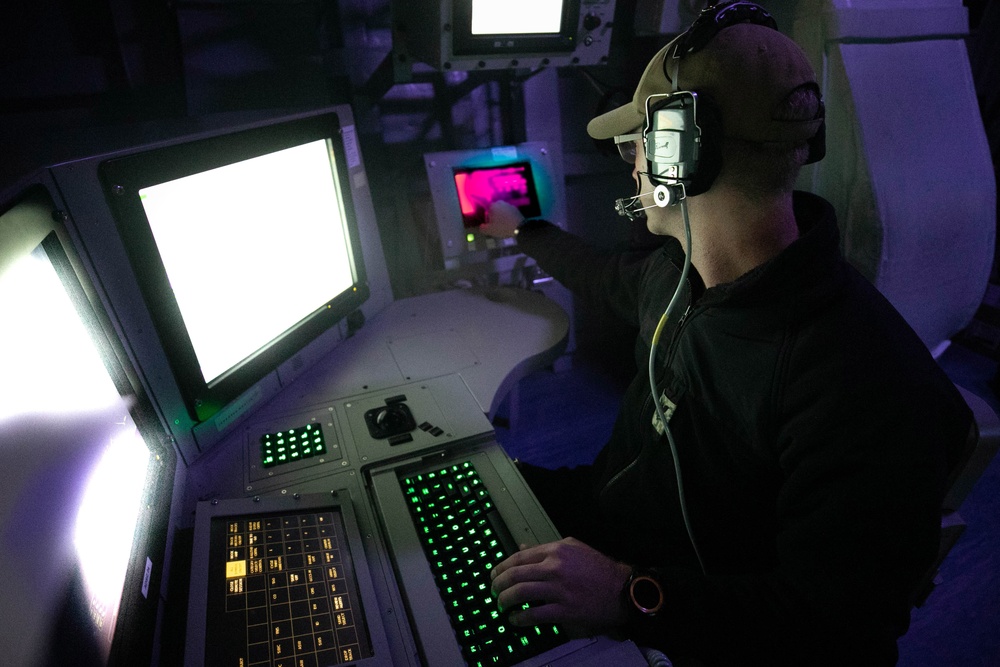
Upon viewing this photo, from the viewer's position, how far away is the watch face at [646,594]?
691 mm

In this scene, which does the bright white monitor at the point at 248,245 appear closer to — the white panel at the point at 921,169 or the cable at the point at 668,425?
the cable at the point at 668,425

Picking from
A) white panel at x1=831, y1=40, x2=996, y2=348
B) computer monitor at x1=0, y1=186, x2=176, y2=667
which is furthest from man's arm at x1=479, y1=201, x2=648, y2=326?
computer monitor at x1=0, y1=186, x2=176, y2=667

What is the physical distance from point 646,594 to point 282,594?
45 cm

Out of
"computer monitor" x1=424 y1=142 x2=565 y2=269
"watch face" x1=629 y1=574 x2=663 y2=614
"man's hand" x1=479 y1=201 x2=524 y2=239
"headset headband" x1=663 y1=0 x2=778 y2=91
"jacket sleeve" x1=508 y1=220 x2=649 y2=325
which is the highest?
"computer monitor" x1=424 y1=142 x2=565 y2=269

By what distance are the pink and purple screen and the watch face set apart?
1.19 meters

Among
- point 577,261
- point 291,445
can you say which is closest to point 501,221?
point 577,261

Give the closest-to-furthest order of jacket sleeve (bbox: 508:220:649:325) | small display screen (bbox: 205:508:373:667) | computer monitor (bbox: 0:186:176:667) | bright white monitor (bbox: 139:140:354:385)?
1. computer monitor (bbox: 0:186:176:667)
2. small display screen (bbox: 205:508:373:667)
3. bright white monitor (bbox: 139:140:354:385)
4. jacket sleeve (bbox: 508:220:649:325)

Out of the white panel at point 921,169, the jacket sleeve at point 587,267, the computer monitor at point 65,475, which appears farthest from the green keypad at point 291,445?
the white panel at point 921,169

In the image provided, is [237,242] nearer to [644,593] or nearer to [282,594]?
[282,594]

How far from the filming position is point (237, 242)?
945 millimetres

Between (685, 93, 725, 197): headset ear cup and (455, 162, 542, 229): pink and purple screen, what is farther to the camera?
(455, 162, 542, 229): pink and purple screen

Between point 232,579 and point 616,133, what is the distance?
0.87 metres

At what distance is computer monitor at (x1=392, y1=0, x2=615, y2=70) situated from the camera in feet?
4.42

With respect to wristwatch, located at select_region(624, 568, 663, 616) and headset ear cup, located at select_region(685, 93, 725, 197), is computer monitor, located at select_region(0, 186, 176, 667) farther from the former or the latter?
headset ear cup, located at select_region(685, 93, 725, 197)
